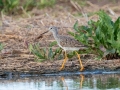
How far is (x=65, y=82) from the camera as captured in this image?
30.3 feet

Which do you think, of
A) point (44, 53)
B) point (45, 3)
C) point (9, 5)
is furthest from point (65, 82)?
point (45, 3)

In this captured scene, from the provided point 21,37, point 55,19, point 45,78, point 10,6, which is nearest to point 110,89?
point 45,78

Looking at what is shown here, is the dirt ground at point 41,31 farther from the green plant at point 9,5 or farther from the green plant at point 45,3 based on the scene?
the green plant at point 9,5

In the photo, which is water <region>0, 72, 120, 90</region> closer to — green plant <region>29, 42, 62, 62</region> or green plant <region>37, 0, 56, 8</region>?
green plant <region>29, 42, 62, 62</region>

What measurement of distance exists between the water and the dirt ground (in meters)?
0.23

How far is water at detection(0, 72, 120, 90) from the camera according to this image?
28.8 feet

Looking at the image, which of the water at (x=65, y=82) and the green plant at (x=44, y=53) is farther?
the green plant at (x=44, y=53)

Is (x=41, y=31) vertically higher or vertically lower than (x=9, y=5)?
lower

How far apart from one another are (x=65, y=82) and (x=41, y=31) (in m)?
3.85

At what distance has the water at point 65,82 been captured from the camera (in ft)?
28.8

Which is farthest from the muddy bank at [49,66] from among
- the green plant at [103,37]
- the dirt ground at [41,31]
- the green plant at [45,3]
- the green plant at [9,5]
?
the green plant at [45,3]

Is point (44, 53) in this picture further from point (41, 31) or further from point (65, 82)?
point (41, 31)

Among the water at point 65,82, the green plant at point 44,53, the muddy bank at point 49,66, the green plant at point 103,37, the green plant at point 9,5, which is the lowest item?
the water at point 65,82

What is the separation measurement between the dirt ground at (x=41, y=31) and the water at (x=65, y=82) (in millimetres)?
234
